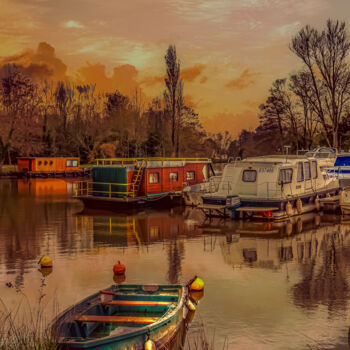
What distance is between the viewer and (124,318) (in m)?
10.9

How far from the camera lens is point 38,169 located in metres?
72.9

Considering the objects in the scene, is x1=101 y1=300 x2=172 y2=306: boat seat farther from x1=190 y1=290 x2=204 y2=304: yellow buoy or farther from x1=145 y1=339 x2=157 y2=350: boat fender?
x1=190 y1=290 x2=204 y2=304: yellow buoy

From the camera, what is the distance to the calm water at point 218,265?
1224 cm

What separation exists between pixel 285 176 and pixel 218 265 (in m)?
12.8

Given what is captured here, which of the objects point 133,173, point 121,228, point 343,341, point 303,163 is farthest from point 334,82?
point 343,341

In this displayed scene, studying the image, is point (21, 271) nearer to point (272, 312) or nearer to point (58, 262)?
point (58, 262)

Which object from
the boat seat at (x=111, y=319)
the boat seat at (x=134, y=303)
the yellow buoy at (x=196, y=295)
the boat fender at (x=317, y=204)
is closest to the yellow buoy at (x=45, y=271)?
the yellow buoy at (x=196, y=295)

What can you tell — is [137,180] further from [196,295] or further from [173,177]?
[196,295]

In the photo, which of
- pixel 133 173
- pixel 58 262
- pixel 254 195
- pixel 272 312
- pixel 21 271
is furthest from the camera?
pixel 133 173

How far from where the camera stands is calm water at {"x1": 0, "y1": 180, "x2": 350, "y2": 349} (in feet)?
40.2

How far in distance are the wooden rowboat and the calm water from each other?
40.6 inches

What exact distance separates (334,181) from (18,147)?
60.4 meters

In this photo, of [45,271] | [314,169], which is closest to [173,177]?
[314,169]

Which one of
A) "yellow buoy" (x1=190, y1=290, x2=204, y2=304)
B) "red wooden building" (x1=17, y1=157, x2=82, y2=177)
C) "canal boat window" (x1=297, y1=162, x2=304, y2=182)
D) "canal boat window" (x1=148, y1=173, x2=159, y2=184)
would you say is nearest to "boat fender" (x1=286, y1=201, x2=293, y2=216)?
"canal boat window" (x1=297, y1=162, x2=304, y2=182)
